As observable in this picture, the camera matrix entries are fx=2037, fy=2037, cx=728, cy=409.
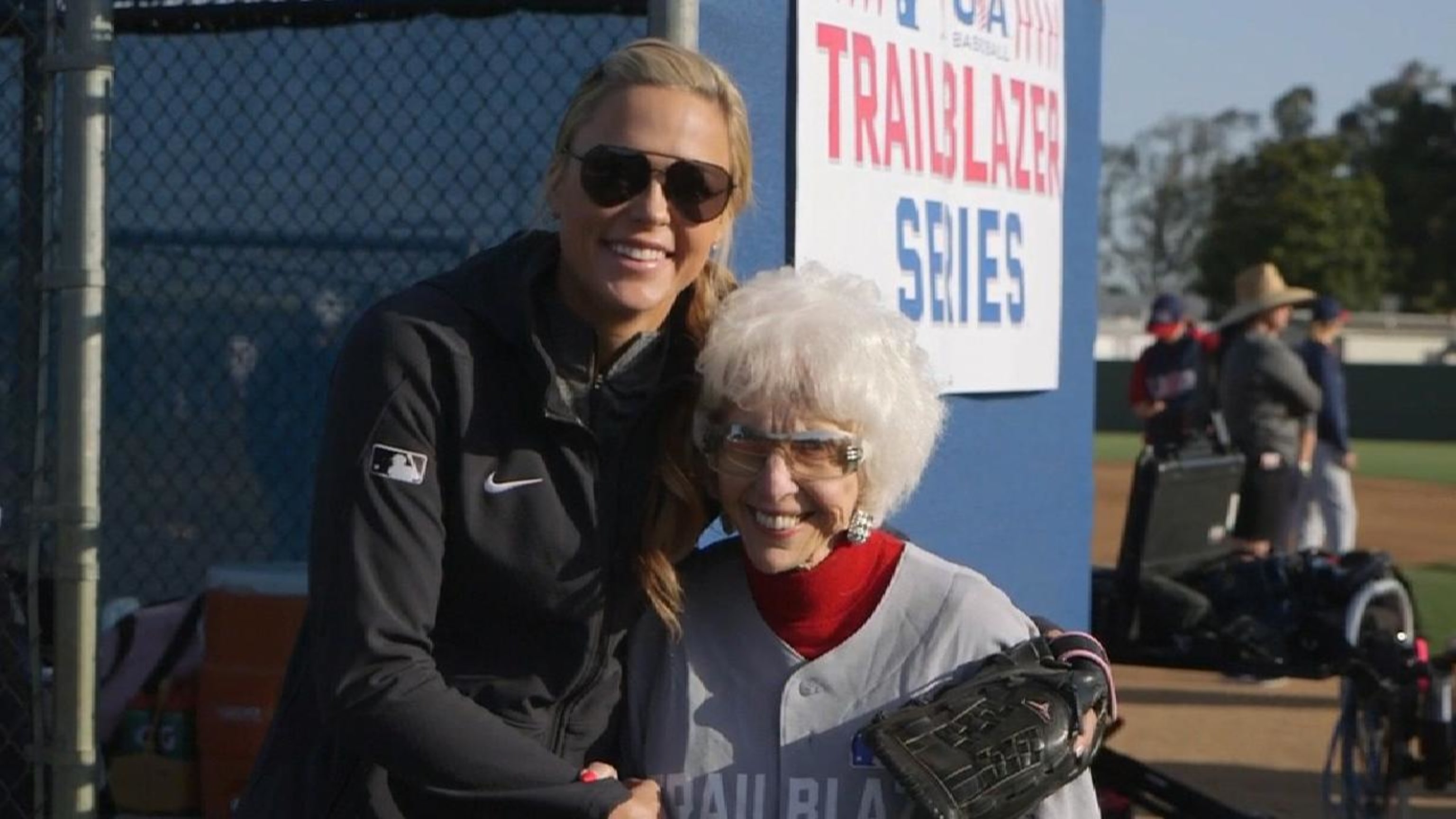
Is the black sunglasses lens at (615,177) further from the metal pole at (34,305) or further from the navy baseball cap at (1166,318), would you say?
the navy baseball cap at (1166,318)

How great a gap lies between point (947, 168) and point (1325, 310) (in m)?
8.50

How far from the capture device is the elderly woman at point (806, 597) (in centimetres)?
241

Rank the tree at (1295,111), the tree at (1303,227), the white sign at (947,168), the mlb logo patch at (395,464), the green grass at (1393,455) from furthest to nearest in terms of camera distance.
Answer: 1. the tree at (1295,111)
2. the tree at (1303,227)
3. the green grass at (1393,455)
4. the white sign at (947,168)
5. the mlb logo patch at (395,464)

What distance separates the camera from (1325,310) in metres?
12.9

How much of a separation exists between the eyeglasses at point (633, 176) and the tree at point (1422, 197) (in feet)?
239

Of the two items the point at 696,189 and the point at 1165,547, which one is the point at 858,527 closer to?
the point at 696,189

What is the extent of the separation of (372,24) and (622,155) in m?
2.80

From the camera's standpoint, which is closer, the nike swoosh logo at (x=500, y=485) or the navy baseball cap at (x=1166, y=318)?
the nike swoosh logo at (x=500, y=485)

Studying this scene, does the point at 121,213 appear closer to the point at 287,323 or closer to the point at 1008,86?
the point at 287,323

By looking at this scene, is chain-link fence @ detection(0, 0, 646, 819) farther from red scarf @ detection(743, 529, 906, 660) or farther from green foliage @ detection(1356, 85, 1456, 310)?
green foliage @ detection(1356, 85, 1456, 310)

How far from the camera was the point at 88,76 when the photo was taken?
3.69 meters

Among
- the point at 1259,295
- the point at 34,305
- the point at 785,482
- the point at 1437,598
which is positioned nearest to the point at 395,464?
the point at 785,482

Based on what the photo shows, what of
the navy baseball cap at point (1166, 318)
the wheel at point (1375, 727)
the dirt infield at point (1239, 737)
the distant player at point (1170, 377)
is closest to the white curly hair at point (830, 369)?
the wheel at point (1375, 727)

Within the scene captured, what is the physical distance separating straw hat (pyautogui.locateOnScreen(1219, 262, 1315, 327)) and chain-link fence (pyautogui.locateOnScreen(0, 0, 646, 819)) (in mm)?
6546
